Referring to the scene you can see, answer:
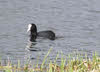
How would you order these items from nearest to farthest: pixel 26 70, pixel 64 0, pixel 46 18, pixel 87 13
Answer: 1. pixel 26 70
2. pixel 46 18
3. pixel 87 13
4. pixel 64 0

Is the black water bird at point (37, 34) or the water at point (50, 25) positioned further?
the black water bird at point (37, 34)

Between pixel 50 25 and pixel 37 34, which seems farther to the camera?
pixel 50 25

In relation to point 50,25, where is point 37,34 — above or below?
below

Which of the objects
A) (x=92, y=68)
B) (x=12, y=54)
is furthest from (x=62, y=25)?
(x=92, y=68)

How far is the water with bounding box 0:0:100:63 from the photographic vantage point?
1492 cm

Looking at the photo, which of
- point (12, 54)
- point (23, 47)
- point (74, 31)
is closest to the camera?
point (12, 54)

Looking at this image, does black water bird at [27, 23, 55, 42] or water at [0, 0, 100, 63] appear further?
black water bird at [27, 23, 55, 42]

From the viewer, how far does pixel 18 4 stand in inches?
912

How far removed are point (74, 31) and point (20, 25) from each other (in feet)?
7.73

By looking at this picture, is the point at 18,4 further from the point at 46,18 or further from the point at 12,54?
the point at 12,54

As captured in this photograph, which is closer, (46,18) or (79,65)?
(79,65)

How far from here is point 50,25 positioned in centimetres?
1967

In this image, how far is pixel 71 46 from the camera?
15719mm

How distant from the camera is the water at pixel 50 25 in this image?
14917mm
